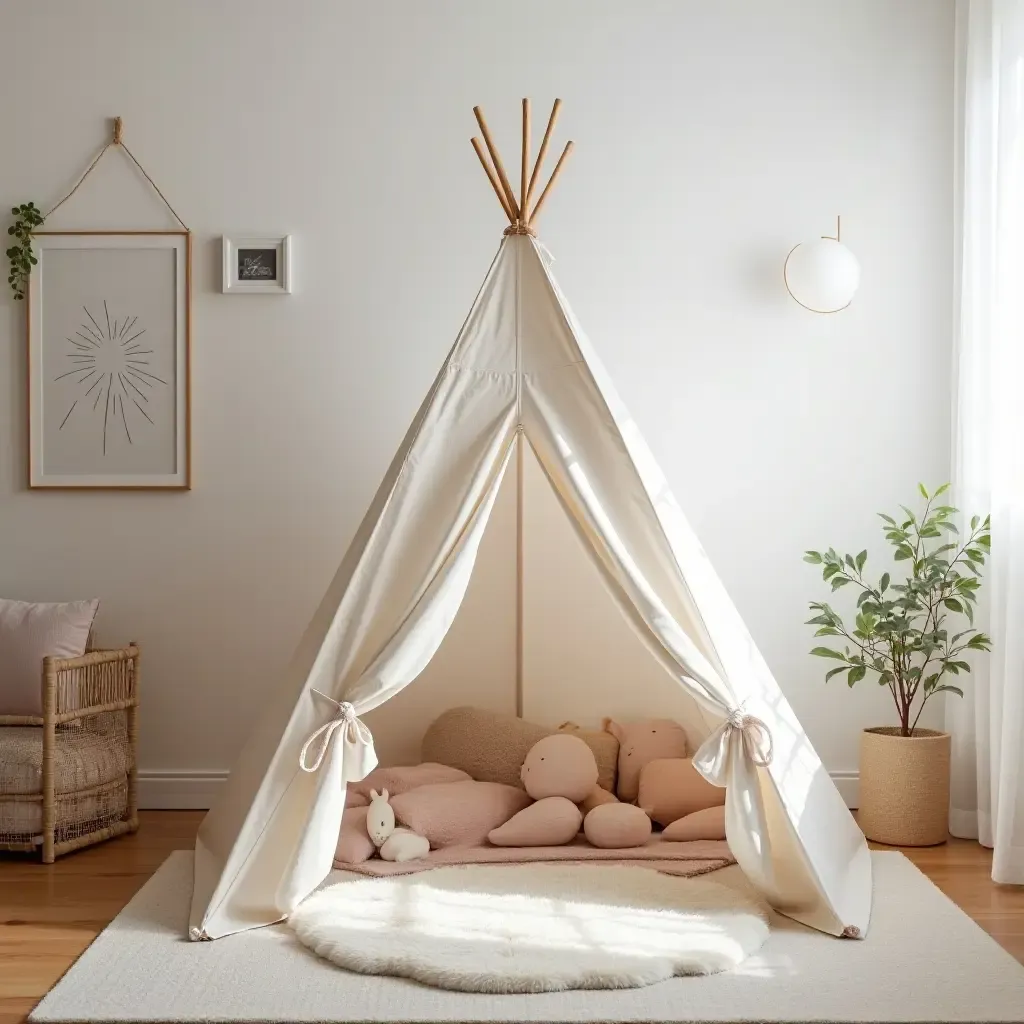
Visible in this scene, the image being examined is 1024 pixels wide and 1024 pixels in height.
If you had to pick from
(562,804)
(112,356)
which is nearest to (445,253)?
(112,356)

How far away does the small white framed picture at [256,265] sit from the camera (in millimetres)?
3955

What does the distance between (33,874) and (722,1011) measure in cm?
194

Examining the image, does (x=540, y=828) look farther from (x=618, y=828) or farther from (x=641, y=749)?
(x=641, y=749)

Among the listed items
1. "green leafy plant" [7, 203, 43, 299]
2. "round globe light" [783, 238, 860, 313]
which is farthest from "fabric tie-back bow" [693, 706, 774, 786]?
"green leafy plant" [7, 203, 43, 299]

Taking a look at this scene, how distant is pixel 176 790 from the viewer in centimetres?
394

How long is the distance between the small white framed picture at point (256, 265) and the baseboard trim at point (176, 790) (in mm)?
1627

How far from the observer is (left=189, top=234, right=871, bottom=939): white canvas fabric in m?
2.66

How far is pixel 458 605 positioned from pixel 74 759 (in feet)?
4.40

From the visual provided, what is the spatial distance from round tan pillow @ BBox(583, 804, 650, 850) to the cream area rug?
62 centimetres

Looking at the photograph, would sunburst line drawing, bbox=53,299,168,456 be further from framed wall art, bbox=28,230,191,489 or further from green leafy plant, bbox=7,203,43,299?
green leafy plant, bbox=7,203,43,299

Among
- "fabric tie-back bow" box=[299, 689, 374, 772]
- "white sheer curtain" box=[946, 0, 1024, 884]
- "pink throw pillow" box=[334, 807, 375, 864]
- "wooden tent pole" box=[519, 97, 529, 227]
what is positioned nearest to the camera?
"fabric tie-back bow" box=[299, 689, 374, 772]

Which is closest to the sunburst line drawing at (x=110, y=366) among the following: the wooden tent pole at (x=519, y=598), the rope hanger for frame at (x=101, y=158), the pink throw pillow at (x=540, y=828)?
the rope hanger for frame at (x=101, y=158)

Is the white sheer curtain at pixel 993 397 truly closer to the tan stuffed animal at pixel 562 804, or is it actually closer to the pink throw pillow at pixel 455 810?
the tan stuffed animal at pixel 562 804

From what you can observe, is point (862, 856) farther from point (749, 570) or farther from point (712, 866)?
point (749, 570)
